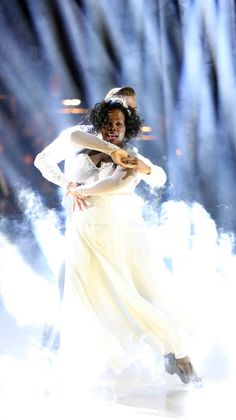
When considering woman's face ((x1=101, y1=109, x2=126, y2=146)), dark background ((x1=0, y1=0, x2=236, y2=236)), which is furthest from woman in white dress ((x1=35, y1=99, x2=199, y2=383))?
dark background ((x1=0, y1=0, x2=236, y2=236))

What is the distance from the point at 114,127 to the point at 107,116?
5cm

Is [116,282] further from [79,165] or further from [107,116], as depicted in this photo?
[107,116]

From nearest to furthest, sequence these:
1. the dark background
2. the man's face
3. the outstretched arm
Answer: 1. the outstretched arm
2. the man's face
3. the dark background

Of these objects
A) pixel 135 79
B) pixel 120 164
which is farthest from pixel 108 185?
pixel 135 79

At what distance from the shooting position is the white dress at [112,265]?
108 inches

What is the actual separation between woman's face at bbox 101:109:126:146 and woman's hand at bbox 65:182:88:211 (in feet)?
A: 0.73

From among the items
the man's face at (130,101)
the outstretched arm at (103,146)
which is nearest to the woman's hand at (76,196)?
A: the outstretched arm at (103,146)

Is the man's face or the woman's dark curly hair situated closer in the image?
the woman's dark curly hair

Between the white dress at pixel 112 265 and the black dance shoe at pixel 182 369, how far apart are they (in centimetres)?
3

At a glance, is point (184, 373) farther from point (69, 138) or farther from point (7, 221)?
point (7, 221)

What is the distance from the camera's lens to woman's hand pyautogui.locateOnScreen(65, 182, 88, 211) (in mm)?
2766

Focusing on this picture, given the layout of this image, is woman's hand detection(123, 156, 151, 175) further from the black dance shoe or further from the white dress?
the black dance shoe

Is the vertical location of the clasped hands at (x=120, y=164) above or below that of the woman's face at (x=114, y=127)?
below

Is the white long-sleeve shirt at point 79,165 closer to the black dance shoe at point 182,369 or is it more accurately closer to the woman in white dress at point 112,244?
the woman in white dress at point 112,244
